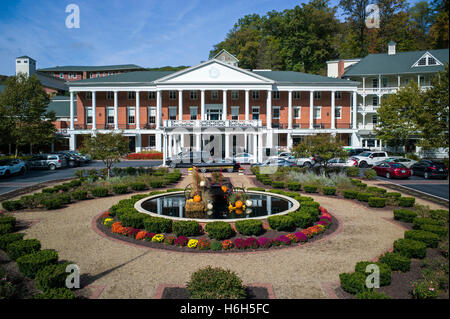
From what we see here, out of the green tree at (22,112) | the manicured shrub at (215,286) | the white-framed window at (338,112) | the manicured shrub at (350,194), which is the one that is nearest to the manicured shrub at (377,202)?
the manicured shrub at (350,194)

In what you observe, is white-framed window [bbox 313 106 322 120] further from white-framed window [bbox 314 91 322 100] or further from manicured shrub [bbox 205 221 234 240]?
manicured shrub [bbox 205 221 234 240]

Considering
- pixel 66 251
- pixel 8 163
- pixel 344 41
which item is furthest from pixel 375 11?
pixel 344 41

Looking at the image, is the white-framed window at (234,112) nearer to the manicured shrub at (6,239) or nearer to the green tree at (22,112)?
the green tree at (22,112)

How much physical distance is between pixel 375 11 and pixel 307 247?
710cm

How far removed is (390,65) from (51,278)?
180 feet

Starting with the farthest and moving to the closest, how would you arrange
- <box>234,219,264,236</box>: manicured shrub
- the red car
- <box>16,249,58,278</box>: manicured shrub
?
the red car → <box>234,219,264,236</box>: manicured shrub → <box>16,249,58,278</box>: manicured shrub

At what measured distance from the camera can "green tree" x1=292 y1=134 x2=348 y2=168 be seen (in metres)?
22.7

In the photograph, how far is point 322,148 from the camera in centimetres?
2277

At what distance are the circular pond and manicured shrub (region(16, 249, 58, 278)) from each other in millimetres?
4831

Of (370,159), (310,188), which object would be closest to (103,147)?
(310,188)

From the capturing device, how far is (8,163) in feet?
90.9

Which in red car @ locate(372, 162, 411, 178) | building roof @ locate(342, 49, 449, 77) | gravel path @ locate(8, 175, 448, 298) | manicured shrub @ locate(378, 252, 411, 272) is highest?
building roof @ locate(342, 49, 449, 77)

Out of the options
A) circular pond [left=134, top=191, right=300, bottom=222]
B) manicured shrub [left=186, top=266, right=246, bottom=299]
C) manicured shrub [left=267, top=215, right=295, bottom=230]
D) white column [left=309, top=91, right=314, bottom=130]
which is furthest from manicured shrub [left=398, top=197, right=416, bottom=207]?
white column [left=309, top=91, right=314, bottom=130]

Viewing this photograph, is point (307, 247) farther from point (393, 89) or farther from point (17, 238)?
point (393, 89)
